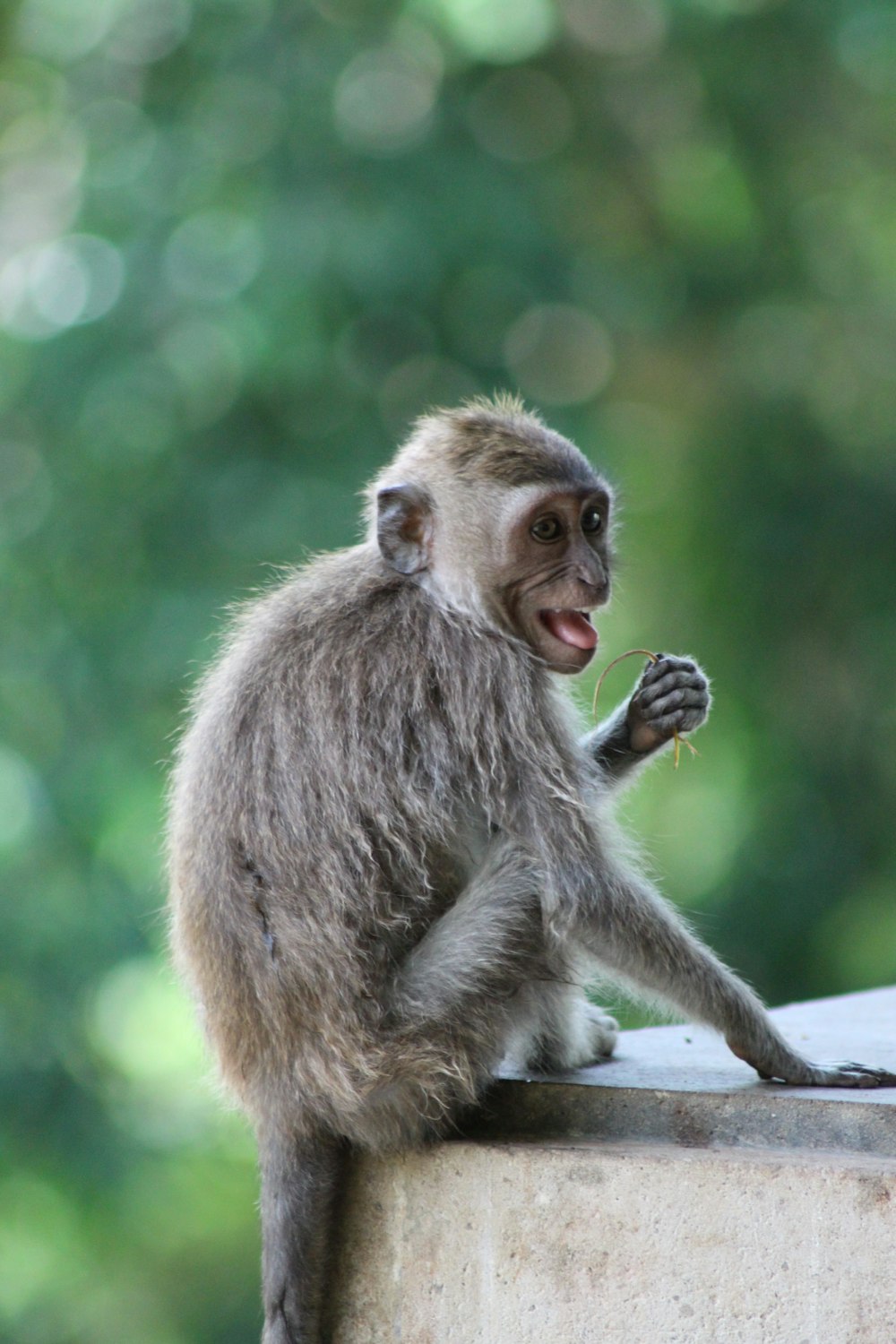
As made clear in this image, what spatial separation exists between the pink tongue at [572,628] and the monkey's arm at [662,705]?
22cm

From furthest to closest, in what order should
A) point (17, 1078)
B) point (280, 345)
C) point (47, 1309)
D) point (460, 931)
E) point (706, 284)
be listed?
point (706, 284) → point (47, 1309) → point (17, 1078) → point (280, 345) → point (460, 931)

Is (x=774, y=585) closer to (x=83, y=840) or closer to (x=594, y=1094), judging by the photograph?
(x=83, y=840)

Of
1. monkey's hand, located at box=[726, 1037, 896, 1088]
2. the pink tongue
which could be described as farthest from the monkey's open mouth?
monkey's hand, located at box=[726, 1037, 896, 1088]

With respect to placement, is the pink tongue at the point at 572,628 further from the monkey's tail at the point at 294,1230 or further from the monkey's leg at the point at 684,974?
the monkey's tail at the point at 294,1230

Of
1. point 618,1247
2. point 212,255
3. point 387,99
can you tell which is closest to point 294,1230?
point 618,1247

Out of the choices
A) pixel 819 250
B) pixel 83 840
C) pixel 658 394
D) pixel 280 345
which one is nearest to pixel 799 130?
pixel 819 250

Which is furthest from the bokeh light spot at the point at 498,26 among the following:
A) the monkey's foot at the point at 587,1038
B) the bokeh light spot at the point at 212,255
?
the monkey's foot at the point at 587,1038

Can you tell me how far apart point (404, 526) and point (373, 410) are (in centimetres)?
592

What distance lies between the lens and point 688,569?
12.2 meters

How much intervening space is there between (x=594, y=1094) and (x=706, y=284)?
9.24 m

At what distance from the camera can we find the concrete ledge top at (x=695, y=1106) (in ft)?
13.5

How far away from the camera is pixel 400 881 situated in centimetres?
428

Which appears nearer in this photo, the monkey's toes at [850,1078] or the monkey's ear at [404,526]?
the monkey's toes at [850,1078]

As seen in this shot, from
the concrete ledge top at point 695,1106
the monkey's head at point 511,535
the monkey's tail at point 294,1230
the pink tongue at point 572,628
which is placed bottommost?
the monkey's tail at point 294,1230
